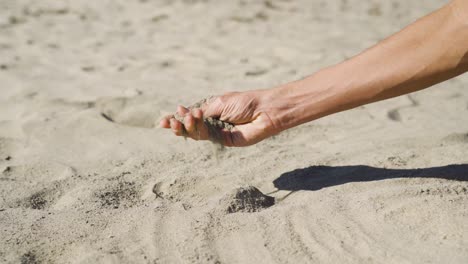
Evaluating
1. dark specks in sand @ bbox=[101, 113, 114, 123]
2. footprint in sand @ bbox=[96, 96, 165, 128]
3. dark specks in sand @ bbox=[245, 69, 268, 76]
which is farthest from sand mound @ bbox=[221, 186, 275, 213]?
dark specks in sand @ bbox=[245, 69, 268, 76]

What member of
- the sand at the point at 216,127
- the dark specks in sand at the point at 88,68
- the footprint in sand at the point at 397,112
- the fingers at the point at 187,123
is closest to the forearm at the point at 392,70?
the sand at the point at 216,127

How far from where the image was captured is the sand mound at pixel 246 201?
2291mm

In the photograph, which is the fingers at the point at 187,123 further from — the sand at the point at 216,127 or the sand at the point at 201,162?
the sand at the point at 201,162

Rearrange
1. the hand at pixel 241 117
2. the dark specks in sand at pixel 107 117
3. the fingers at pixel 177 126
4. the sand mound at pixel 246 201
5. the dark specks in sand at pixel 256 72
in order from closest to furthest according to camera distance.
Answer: the sand mound at pixel 246 201 < the fingers at pixel 177 126 < the hand at pixel 241 117 < the dark specks in sand at pixel 107 117 < the dark specks in sand at pixel 256 72

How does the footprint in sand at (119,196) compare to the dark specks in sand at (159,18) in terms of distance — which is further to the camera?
the dark specks in sand at (159,18)

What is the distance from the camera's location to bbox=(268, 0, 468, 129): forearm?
2172 millimetres

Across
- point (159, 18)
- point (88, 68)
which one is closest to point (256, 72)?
point (88, 68)

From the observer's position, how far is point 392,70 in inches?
90.4

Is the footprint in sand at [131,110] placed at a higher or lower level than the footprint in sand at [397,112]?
lower

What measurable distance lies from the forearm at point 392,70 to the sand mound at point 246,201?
1.27ft

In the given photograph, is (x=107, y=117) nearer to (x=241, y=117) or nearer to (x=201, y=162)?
(x=201, y=162)

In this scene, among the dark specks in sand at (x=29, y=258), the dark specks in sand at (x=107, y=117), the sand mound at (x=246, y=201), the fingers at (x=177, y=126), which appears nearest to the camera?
the dark specks in sand at (x=29, y=258)

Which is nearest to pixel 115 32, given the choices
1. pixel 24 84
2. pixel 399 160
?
pixel 24 84

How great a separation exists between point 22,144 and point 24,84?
1041 mm
